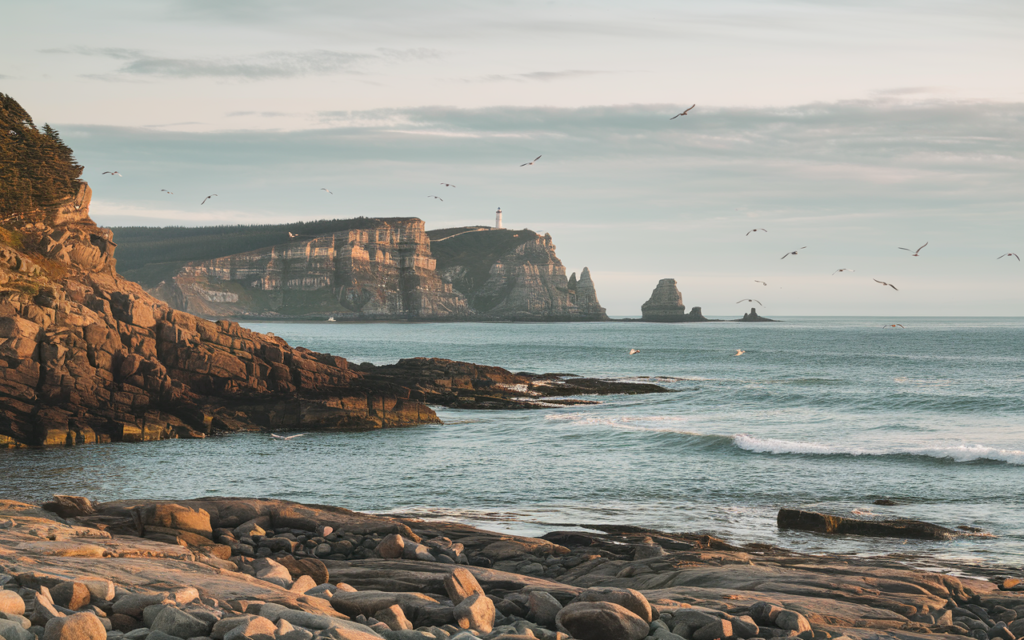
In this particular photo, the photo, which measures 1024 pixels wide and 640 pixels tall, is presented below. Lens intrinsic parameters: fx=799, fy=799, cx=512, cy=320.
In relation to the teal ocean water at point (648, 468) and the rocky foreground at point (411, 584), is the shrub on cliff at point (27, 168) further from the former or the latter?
the rocky foreground at point (411, 584)

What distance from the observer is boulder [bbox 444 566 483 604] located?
881 centimetres

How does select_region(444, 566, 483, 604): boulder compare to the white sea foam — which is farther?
the white sea foam

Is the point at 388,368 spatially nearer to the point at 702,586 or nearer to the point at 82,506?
the point at 82,506

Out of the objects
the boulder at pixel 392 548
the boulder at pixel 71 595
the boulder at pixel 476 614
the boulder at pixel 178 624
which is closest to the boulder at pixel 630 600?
the boulder at pixel 476 614

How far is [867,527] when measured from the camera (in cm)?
1591

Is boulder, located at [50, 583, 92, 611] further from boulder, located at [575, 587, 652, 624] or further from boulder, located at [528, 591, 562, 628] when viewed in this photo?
boulder, located at [575, 587, 652, 624]

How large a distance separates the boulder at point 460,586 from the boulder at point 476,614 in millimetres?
880

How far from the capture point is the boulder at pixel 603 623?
7344 mm

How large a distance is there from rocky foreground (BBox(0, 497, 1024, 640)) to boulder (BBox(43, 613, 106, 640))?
10 millimetres

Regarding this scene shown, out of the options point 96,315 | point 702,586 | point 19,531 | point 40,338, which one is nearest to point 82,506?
point 19,531

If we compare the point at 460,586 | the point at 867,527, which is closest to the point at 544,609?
the point at 460,586

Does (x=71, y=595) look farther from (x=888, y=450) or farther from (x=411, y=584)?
(x=888, y=450)

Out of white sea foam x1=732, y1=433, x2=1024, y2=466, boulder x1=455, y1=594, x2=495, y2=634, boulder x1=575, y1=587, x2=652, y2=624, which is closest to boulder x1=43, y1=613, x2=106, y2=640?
boulder x1=455, y1=594, x2=495, y2=634

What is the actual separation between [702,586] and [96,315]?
1178 inches
